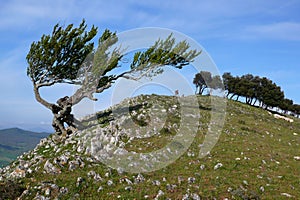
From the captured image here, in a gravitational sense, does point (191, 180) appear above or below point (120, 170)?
above

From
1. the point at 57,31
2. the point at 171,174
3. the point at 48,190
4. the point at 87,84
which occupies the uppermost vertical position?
the point at 57,31

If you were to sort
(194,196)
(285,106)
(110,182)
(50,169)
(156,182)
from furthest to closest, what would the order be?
(285,106) → (50,169) → (156,182) → (110,182) → (194,196)

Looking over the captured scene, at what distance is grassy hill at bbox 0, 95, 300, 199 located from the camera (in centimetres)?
1552

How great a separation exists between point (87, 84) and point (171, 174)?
1971 centimetres

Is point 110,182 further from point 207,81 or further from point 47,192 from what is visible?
point 207,81

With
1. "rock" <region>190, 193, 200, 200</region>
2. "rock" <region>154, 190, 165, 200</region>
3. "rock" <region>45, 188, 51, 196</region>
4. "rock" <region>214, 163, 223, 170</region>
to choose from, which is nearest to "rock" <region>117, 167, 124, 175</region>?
"rock" <region>154, 190, 165, 200</region>

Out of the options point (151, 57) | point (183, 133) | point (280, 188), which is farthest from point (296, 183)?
point (151, 57)

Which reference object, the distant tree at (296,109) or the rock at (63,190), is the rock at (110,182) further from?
the distant tree at (296,109)

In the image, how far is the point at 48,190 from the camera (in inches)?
595

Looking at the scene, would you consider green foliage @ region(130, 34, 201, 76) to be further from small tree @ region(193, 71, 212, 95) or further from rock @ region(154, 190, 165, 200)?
A: small tree @ region(193, 71, 212, 95)

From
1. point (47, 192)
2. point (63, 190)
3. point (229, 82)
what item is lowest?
point (47, 192)

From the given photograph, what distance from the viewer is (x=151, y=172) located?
18719 millimetres

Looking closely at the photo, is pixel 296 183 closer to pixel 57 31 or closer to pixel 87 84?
pixel 87 84

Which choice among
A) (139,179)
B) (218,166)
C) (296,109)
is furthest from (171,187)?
(296,109)
